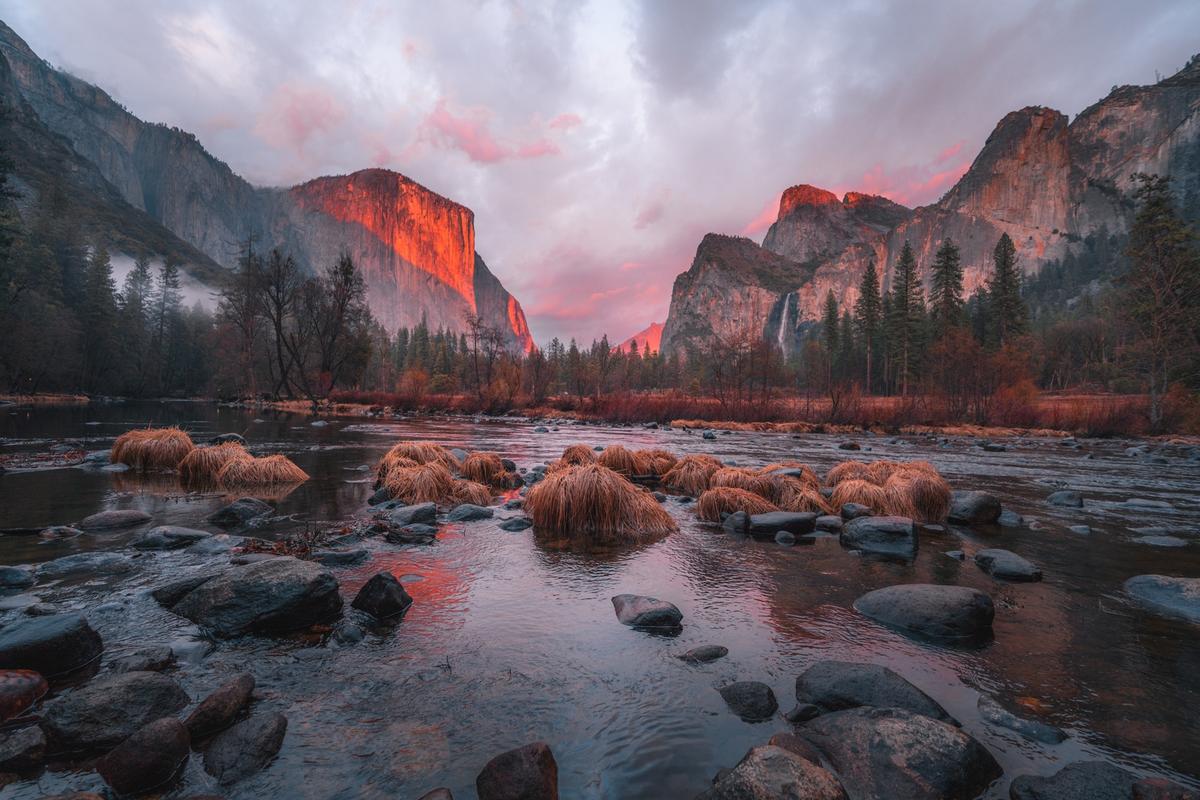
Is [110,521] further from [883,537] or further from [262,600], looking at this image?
[883,537]

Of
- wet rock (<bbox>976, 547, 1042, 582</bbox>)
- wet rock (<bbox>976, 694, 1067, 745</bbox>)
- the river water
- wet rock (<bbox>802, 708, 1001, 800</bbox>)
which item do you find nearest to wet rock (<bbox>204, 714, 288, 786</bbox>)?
the river water

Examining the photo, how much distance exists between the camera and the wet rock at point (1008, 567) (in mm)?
6543

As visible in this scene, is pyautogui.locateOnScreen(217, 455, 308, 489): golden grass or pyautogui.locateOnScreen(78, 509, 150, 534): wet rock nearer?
pyautogui.locateOnScreen(78, 509, 150, 534): wet rock

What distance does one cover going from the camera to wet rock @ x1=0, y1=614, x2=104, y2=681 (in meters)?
3.63

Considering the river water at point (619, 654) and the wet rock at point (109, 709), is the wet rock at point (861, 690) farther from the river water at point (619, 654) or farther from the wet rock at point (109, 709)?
the wet rock at point (109, 709)

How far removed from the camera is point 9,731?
3.01m

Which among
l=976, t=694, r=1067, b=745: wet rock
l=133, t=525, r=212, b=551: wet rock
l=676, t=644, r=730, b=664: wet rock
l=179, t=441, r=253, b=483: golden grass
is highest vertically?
l=179, t=441, r=253, b=483: golden grass

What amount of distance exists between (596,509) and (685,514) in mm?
2333

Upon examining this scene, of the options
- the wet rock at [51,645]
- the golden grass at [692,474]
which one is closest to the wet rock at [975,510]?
the golden grass at [692,474]

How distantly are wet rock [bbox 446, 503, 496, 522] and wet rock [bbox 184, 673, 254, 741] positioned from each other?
5699 mm

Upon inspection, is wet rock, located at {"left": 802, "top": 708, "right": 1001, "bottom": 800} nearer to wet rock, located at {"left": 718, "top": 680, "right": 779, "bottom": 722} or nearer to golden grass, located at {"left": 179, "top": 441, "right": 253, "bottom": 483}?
wet rock, located at {"left": 718, "top": 680, "right": 779, "bottom": 722}

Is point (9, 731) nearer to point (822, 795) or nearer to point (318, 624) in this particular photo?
point (318, 624)

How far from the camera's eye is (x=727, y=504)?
9.80 metres

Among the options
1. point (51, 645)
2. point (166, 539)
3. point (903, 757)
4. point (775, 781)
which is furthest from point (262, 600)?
point (903, 757)
